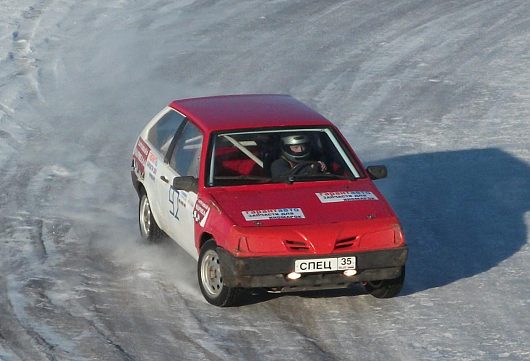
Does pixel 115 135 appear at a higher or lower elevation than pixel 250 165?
lower

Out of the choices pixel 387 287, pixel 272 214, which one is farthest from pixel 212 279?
pixel 387 287

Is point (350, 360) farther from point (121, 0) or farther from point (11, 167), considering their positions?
point (121, 0)

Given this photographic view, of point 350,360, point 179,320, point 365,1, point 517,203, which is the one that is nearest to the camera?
point 350,360

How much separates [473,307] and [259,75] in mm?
9618

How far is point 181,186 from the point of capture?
10.3 m

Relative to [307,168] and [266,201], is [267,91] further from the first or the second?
[266,201]

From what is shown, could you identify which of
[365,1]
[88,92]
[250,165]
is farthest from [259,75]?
[250,165]

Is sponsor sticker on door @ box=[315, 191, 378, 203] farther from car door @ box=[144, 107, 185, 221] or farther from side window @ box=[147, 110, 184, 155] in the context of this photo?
side window @ box=[147, 110, 184, 155]

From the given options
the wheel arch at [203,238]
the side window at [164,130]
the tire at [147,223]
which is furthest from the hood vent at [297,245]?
the tire at [147,223]

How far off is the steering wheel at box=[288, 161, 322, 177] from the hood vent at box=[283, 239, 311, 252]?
1.08 m

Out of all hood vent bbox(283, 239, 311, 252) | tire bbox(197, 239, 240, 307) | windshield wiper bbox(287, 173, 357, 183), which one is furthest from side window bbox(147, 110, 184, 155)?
hood vent bbox(283, 239, 311, 252)

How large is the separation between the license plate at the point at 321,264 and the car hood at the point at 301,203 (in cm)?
33

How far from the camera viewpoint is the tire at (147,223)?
38.6 feet

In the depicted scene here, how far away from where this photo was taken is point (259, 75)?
1911 centimetres
